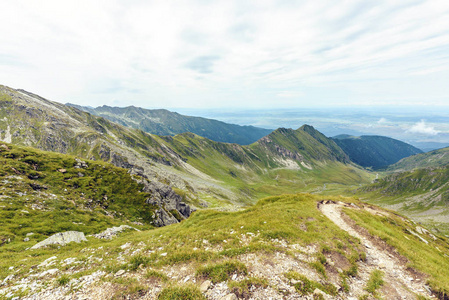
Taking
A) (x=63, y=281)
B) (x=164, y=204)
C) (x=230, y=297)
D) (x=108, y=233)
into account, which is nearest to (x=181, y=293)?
(x=230, y=297)

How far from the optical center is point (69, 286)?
12203 millimetres

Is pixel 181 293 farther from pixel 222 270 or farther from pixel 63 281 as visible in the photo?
pixel 63 281

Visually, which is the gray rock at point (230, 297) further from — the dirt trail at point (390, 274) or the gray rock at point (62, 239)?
the gray rock at point (62, 239)

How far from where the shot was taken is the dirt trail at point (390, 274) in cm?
1328

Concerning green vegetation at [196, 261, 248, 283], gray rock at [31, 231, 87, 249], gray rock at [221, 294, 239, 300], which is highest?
gray rock at [221, 294, 239, 300]

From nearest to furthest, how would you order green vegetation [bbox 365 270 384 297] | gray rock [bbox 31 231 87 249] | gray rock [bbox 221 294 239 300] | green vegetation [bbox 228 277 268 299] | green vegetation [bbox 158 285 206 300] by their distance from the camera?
gray rock [bbox 221 294 239 300]
green vegetation [bbox 158 285 206 300]
green vegetation [bbox 228 277 268 299]
green vegetation [bbox 365 270 384 297]
gray rock [bbox 31 231 87 249]

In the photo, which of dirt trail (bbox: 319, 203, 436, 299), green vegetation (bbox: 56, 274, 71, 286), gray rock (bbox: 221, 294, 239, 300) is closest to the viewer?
gray rock (bbox: 221, 294, 239, 300)

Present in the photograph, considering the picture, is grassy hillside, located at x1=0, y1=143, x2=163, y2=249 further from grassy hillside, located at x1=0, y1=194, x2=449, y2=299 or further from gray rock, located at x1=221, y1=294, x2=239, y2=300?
gray rock, located at x1=221, y1=294, x2=239, y2=300

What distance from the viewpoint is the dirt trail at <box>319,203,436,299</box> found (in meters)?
13.3

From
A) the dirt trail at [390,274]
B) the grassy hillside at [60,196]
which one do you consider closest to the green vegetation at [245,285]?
the dirt trail at [390,274]

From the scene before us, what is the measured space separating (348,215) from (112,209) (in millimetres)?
50950

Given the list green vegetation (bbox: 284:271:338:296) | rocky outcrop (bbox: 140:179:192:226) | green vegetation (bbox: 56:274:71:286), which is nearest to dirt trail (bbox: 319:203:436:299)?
green vegetation (bbox: 284:271:338:296)

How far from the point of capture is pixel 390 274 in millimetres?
15766

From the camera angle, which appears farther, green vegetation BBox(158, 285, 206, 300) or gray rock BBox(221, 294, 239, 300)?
green vegetation BBox(158, 285, 206, 300)
